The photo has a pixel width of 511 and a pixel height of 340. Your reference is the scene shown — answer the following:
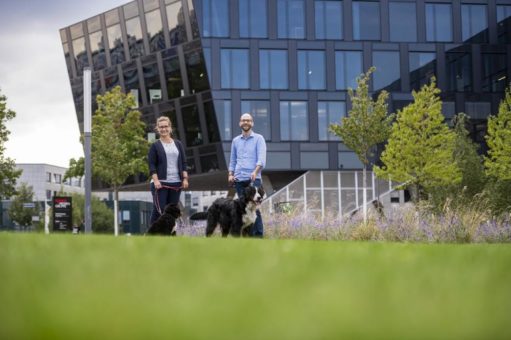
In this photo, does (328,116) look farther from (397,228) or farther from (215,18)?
(397,228)

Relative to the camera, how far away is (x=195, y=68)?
43.3 metres

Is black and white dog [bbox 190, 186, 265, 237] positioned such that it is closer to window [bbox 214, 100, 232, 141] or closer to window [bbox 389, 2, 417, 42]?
window [bbox 214, 100, 232, 141]

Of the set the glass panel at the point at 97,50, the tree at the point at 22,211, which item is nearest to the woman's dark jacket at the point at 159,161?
the glass panel at the point at 97,50

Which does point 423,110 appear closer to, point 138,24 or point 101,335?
point 138,24

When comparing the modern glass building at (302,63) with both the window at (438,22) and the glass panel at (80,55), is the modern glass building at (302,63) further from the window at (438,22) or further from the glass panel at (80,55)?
the glass panel at (80,55)

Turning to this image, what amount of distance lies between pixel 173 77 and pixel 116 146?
38.5ft

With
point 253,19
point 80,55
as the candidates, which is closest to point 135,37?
point 80,55

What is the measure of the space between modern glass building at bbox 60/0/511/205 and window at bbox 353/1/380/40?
7 centimetres

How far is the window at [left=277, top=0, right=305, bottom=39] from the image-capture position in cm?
4353

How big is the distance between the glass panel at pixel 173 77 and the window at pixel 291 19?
→ 6964 millimetres

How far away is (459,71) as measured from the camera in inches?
1761

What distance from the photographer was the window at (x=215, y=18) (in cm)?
4247

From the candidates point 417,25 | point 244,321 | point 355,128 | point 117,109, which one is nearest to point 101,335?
point 244,321

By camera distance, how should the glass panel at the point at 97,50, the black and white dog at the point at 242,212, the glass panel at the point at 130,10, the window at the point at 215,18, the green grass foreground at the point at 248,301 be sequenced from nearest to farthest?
the green grass foreground at the point at 248,301 → the black and white dog at the point at 242,212 → the window at the point at 215,18 → the glass panel at the point at 130,10 → the glass panel at the point at 97,50
